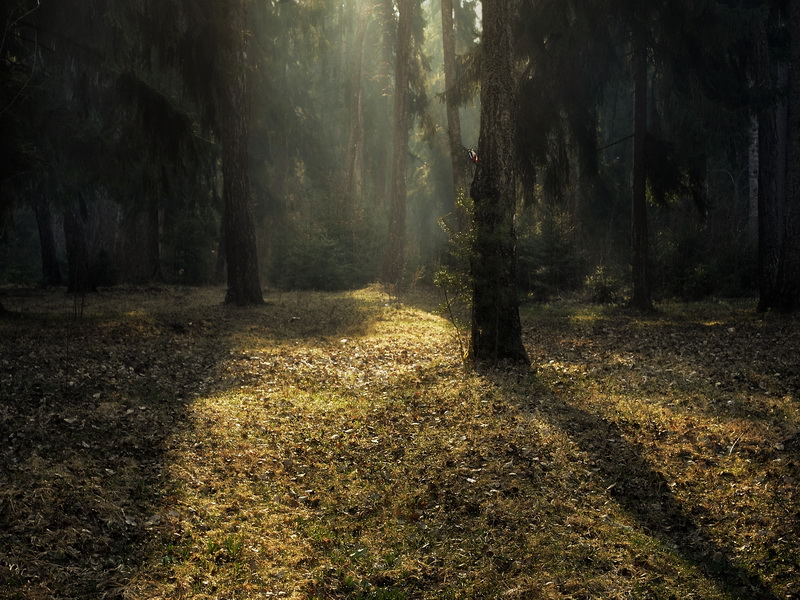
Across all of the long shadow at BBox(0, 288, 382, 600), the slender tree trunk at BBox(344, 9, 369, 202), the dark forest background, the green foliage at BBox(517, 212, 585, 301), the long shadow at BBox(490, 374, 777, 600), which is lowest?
the long shadow at BBox(490, 374, 777, 600)

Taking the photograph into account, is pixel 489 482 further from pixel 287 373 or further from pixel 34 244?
pixel 34 244

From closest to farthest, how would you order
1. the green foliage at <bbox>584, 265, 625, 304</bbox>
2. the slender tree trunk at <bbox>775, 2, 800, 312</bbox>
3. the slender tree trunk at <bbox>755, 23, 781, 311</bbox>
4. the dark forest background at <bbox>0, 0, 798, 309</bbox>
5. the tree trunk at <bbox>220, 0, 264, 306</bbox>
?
the dark forest background at <bbox>0, 0, 798, 309</bbox>, the slender tree trunk at <bbox>775, 2, 800, 312</bbox>, the slender tree trunk at <bbox>755, 23, 781, 311</bbox>, the tree trunk at <bbox>220, 0, 264, 306</bbox>, the green foliage at <bbox>584, 265, 625, 304</bbox>

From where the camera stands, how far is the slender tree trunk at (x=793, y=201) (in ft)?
45.3

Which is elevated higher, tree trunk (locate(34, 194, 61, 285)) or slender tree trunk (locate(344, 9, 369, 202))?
slender tree trunk (locate(344, 9, 369, 202))

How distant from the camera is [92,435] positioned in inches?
271

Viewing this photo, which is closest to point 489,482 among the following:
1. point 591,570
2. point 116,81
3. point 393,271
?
point 591,570

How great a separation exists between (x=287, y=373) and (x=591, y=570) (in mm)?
6497

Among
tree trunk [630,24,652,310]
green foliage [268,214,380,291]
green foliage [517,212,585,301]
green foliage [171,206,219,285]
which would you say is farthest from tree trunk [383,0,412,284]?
tree trunk [630,24,652,310]

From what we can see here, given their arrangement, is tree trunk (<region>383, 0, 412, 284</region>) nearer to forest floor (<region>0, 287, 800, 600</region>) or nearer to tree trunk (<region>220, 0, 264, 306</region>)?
tree trunk (<region>220, 0, 264, 306</region>)

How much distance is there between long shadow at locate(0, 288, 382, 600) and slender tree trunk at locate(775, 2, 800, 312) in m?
9.32

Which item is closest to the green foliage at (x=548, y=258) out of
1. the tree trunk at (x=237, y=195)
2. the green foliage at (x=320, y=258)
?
the tree trunk at (x=237, y=195)

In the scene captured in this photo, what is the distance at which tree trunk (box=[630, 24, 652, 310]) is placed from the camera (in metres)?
16.1

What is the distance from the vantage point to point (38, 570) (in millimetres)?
4535

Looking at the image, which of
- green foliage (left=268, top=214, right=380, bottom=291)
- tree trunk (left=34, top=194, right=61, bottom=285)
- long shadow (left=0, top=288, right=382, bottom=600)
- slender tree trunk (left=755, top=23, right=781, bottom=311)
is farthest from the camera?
green foliage (left=268, top=214, right=380, bottom=291)
